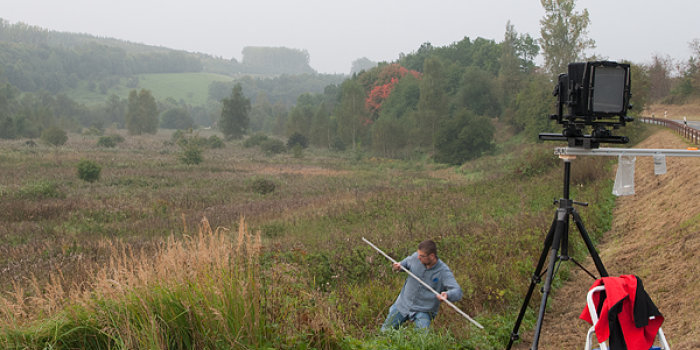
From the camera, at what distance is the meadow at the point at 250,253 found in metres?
3.59

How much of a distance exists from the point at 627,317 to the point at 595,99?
1.54m

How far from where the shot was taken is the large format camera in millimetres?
3438

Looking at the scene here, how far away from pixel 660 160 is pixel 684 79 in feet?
178

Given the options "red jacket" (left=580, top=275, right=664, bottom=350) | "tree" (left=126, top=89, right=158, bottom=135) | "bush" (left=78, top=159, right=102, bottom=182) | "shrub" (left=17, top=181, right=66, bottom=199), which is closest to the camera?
"red jacket" (left=580, top=275, right=664, bottom=350)

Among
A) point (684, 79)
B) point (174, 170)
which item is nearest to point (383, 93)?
point (684, 79)

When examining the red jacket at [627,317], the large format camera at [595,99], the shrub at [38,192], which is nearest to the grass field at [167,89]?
the shrub at [38,192]

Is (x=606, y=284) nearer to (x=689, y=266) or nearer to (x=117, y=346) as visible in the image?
(x=117, y=346)

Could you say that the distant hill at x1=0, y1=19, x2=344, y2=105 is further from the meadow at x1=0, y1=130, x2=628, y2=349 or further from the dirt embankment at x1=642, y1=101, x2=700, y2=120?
the meadow at x1=0, y1=130, x2=628, y2=349

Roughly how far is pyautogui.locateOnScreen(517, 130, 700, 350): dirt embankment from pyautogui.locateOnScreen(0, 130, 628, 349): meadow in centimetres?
42

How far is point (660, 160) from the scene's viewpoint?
3436 millimetres

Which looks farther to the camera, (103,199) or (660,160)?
(103,199)

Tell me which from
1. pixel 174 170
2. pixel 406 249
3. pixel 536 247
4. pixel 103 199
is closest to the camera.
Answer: pixel 536 247

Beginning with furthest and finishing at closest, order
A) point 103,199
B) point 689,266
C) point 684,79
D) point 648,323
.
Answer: point 684,79
point 103,199
point 689,266
point 648,323

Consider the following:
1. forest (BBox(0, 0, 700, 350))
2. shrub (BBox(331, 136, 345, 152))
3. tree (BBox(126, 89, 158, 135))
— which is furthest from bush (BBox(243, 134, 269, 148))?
tree (BBox(126, 89, 158, 135))
